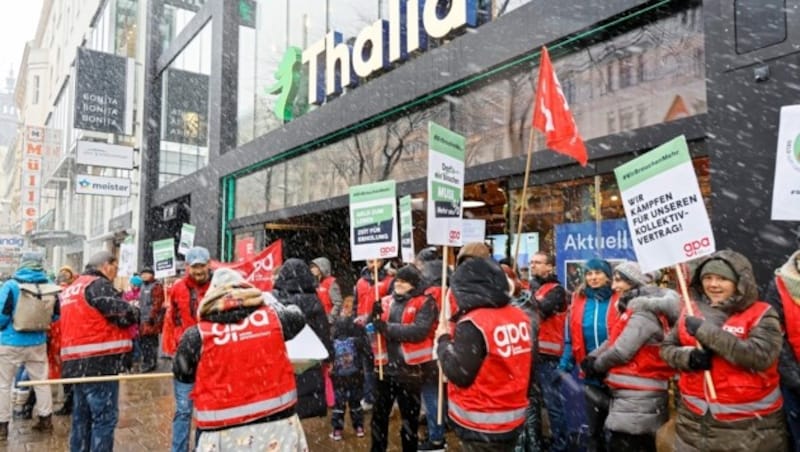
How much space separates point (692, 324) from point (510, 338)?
39.9 inches

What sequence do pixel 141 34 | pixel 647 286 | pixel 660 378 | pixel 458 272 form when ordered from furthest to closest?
pixel 141 34 → pixel 647 286 → pixel 660 378 → pixel 458 272

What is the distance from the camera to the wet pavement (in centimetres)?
655

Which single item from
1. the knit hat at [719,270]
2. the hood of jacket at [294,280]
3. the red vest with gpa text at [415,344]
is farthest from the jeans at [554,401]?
the knit hat at [719,270]

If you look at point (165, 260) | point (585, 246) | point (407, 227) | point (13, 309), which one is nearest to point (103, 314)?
point (13, 309)

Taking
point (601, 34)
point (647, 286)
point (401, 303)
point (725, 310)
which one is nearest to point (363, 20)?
point (601, 34)

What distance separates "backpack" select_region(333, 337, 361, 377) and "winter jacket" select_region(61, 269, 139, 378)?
92.7 inches

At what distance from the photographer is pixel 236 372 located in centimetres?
316

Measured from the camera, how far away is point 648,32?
6352mm

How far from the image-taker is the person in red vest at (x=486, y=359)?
3430 millimetres

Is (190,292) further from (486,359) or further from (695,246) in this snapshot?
(695,246)

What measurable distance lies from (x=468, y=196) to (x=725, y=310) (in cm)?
845

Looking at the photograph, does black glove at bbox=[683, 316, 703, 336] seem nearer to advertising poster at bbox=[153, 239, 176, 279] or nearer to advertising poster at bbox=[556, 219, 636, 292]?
advertising poster at bbox=[556, 219, 636, 292]

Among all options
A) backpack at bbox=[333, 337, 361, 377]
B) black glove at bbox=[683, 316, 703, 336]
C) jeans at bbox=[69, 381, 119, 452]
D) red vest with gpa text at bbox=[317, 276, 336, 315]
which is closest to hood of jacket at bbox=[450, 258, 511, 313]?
black glove at bbox=[683, 316, 703, 336]

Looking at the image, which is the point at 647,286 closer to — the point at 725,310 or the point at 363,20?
the point at 725,310
